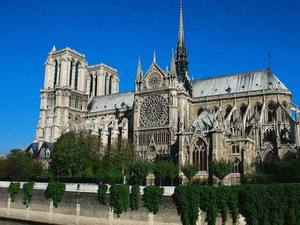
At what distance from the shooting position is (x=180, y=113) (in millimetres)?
65188

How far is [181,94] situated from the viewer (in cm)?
6688

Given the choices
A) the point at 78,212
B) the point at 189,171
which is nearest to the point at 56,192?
the point at 78,212

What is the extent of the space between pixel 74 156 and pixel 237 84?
103 ft

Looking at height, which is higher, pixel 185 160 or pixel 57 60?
pixel 57 60

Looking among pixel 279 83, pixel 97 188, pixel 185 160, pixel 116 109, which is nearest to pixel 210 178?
pixel 185 160

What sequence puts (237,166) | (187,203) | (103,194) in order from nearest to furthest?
(187,203)
(103,194)
(237,166)

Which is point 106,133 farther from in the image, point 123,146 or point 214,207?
point 214,207

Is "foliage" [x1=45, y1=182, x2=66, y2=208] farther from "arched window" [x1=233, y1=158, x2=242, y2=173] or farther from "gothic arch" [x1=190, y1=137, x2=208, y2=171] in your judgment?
"arched window" [x1=233, y1=158, x2=242, y2=173]

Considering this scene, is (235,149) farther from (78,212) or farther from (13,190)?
(13,190)

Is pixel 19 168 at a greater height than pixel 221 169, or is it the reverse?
pixel 19 168

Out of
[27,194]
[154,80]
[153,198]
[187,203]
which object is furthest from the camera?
[154,80]

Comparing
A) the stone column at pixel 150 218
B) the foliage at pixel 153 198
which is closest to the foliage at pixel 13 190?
the foliage at pixel 153 198

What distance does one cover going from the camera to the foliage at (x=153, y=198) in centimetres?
3516

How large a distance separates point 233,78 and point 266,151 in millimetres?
20254
